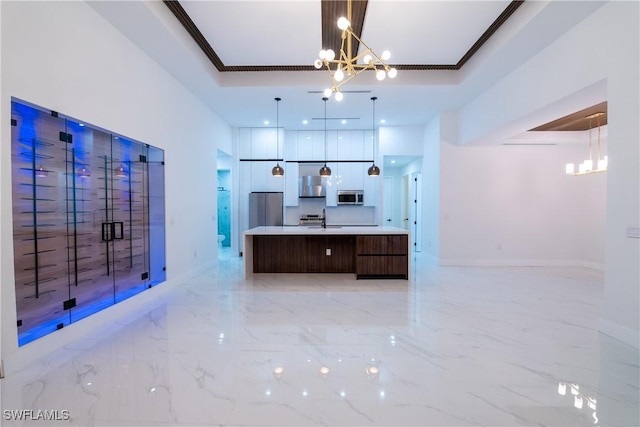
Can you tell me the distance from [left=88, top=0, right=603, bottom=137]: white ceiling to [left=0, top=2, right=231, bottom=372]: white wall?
0.32m

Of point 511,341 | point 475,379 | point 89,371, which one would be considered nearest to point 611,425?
point 475,379

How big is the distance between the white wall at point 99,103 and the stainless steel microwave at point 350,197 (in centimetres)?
343

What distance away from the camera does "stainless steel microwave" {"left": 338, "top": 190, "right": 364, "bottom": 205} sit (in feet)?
25.7

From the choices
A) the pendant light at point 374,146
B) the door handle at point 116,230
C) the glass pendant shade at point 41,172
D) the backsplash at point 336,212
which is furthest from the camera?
the backsplash at point 336,212

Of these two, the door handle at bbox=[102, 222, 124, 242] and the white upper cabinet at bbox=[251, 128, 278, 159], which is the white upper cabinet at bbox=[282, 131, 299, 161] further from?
the door handle at bbox=[102, 222, 124, 242]

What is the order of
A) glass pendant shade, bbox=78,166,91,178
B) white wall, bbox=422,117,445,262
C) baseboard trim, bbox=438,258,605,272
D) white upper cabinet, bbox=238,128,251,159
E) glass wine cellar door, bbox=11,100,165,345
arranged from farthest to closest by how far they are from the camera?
1. white upper cabinet, bbox=238,128,251,159
2. white wall, bbox=422,117,445,262
3. baseboard trim, bbox=438,258,605,272
4. glass pendant shade, bbox=78,166,91,178
5. glass wine cellar door, bbox=11,100,165,345

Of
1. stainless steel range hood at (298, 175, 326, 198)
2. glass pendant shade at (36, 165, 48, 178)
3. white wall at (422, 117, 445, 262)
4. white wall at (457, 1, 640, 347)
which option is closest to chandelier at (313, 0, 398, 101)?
white wall at (457, 1, 640, 347)

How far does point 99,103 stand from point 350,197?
566cm

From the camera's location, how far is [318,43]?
412 cm

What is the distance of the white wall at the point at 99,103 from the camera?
89.4 inches

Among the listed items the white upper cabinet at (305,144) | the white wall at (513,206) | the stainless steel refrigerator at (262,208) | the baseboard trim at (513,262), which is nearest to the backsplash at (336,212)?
the stainless steel refrigerator at (262,208)

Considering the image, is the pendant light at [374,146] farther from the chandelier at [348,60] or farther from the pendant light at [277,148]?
the chandelier at [348,60]

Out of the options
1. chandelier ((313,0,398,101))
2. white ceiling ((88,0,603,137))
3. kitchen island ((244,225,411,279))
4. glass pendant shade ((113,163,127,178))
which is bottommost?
kitchen island ((244,225,411,279))

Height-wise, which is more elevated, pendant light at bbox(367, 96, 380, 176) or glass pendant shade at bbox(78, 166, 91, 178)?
pendant light at bbox(367, 96, 380, 176)
